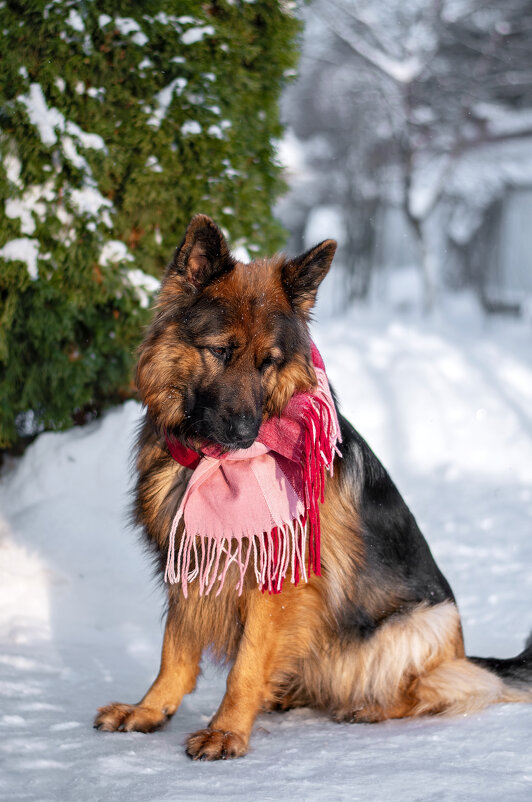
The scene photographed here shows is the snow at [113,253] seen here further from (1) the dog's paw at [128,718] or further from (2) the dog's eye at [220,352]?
(1) the dog's paw at [128,718]

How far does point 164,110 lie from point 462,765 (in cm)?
396

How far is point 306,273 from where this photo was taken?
3.01 m

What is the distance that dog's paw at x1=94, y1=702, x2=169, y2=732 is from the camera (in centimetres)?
296

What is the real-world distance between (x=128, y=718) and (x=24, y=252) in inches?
105

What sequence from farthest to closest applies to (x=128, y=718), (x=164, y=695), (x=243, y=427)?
(x=164, y=695) → (x=128, y=718) → (x=243, y=427)

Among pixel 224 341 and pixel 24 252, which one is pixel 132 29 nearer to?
pixel 24 252

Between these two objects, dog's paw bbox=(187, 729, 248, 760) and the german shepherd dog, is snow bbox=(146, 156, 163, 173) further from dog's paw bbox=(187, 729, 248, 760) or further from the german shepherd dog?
dog's paw bbox=(187, 729, 248, 760)

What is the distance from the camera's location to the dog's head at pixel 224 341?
9.31ft

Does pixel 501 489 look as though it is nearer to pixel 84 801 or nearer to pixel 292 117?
pixel 84 801

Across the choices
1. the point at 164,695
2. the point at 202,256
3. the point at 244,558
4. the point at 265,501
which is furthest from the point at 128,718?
the point at 202,256

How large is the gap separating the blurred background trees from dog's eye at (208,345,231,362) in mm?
11476

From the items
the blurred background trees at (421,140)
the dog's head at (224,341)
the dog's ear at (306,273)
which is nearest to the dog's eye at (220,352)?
the dog's head at (224,341)

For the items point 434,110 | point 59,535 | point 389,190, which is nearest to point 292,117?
point 389,190

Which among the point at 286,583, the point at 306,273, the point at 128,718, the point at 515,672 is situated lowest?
the point at 515,672
